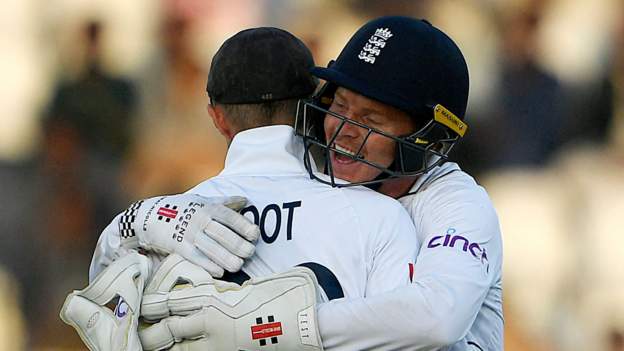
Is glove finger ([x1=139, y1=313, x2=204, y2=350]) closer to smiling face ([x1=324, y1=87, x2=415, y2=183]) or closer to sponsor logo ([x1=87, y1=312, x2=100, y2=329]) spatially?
sponsor logo ([x1=87, y1=312, x2=100, y2=329])

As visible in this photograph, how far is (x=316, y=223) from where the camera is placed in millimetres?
2389

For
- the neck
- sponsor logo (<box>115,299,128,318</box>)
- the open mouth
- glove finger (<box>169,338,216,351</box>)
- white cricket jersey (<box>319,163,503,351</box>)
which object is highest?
the open mouth

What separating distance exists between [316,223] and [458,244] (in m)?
0.29

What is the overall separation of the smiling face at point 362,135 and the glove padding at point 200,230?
0.83ft

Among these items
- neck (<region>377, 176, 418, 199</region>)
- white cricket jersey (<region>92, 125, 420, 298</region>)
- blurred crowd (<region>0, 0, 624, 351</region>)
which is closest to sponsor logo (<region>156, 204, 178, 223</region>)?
white cricket jersey (<region>92, 125, 420, 298</region>)

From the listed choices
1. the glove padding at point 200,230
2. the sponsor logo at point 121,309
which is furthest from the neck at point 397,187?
the sponsor logo at point 121,309

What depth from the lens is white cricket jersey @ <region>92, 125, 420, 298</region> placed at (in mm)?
2342

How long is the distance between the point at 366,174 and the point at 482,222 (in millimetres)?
265

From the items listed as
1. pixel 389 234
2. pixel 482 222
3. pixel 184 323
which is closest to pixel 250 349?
pixel 184 323

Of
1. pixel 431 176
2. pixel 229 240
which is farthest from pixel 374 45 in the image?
pixel 229 240

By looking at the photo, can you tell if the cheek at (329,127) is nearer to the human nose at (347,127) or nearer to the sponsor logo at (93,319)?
the human nose at (347,127)

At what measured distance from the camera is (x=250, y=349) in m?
2.25

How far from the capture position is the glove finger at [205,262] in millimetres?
2344

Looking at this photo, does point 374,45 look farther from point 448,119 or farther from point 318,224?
point 318,224
